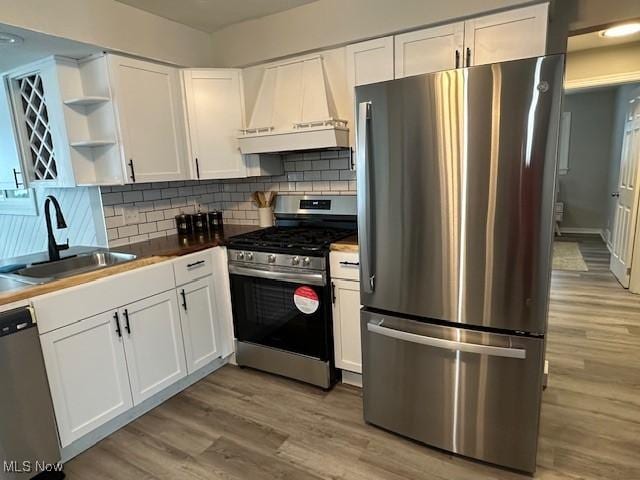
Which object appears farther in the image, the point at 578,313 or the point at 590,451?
the point at 578,313

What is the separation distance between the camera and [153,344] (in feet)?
7.54

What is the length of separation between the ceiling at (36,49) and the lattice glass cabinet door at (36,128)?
0.12 metres

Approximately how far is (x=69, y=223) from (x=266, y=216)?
144 centimetres

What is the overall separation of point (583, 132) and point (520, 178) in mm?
6437

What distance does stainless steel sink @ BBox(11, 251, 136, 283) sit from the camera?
2252mm

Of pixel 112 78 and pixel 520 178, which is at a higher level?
pixel 112 78

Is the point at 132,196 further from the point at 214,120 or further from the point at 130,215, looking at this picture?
the point at 214,120

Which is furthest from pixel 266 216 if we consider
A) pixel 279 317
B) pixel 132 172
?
pixel 132 172

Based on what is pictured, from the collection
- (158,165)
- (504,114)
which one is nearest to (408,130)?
(504,114)

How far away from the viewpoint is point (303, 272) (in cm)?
241

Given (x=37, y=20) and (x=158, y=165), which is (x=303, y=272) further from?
(x=37, y=20)

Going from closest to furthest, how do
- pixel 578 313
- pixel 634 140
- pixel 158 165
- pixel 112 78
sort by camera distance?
1. pixel 112 78
2. pixel 158 165
3. pixel 578 313
4. pixel 634 140

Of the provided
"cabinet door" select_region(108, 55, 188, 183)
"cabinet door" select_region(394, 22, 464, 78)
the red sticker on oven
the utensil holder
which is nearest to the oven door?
the red sticker on oven

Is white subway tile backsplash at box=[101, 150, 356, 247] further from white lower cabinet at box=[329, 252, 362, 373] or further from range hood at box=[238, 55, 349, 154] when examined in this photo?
white lower cabinet at box=[329, 252, 362, 373]
